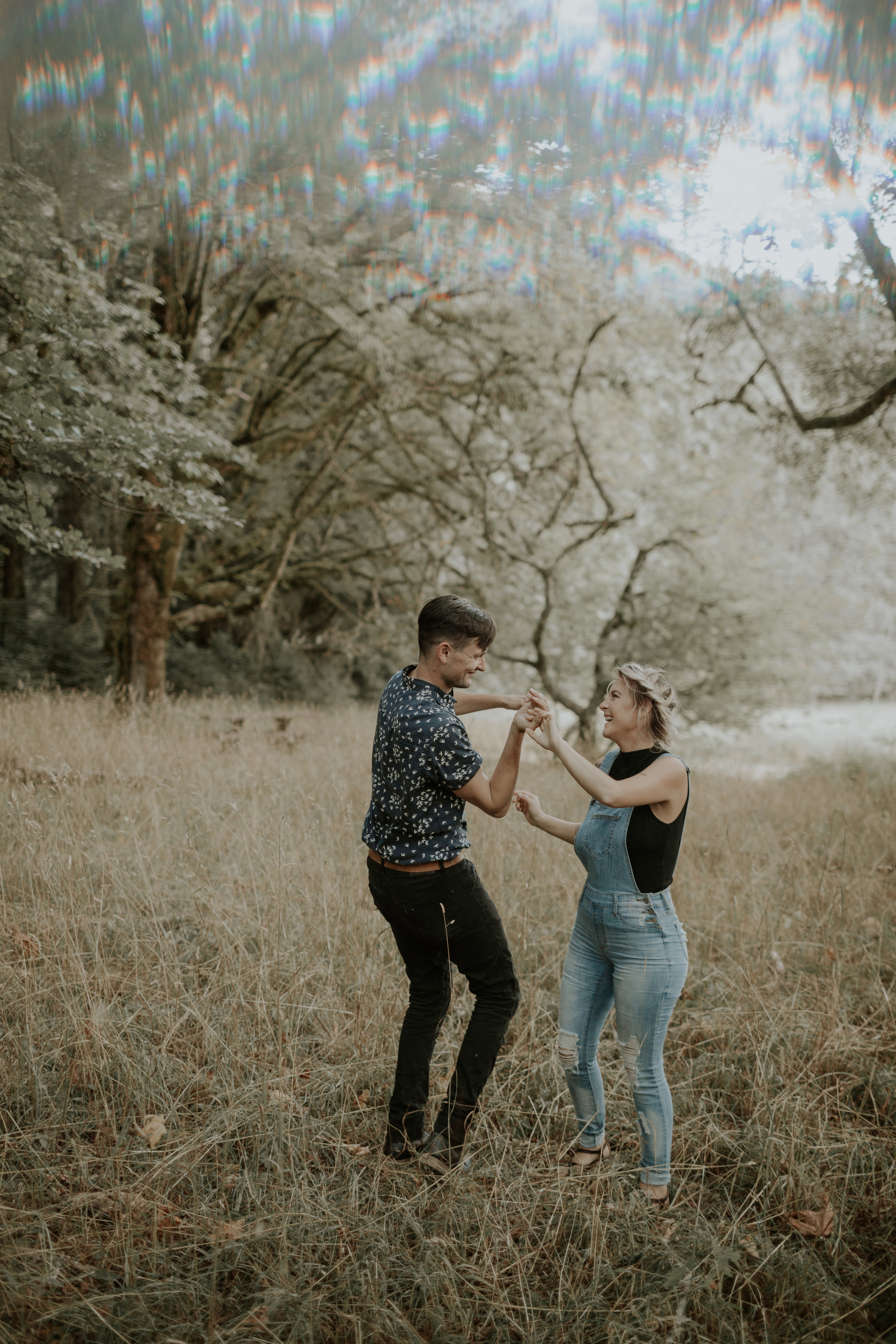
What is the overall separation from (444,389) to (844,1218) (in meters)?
11.1

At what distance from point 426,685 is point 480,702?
0.51 m

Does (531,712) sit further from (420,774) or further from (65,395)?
(65,395)

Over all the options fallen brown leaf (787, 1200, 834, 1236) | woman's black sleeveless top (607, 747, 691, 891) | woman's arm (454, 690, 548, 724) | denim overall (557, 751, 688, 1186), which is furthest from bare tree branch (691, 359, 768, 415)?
fallen brown leaf (787, 1200, 834, 1236)

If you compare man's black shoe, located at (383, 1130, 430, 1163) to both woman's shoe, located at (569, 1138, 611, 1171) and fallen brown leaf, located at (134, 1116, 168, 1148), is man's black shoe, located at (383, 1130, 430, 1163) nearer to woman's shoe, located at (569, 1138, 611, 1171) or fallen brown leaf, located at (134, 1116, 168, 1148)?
woman's shoe, located at (569, 1138, 611, 1171)

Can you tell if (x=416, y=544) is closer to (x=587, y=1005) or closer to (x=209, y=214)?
Result: (x=209, y=214)

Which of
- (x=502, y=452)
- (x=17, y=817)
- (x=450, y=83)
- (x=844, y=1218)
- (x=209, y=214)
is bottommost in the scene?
(x=844, y=1218)

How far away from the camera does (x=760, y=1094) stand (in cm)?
315

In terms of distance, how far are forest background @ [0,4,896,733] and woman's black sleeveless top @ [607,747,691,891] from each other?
17.1 feet

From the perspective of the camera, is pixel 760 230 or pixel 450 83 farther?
pixel 760 230

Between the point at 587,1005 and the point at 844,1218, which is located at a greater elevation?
the point at 587,1005

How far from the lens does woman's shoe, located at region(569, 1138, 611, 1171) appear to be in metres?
2.74

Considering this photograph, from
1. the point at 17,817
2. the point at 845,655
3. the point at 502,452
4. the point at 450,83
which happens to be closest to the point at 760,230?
the point at 450,83

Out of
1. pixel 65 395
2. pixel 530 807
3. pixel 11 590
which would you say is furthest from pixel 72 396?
pixel 11 590

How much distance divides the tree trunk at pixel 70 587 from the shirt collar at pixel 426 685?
15.6 m
